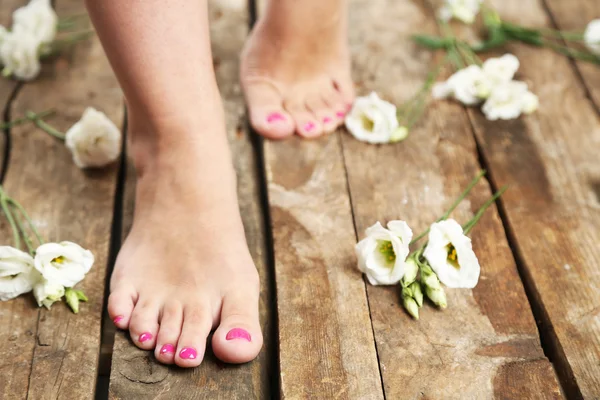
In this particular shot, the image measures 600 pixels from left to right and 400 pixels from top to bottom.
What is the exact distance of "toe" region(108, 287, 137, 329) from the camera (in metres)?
1.07

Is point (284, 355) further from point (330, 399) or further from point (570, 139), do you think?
point (570, 139)

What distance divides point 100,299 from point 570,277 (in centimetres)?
79

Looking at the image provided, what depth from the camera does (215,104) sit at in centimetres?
115

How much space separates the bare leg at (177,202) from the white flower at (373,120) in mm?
356

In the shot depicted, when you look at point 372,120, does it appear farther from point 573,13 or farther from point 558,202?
point 573,13

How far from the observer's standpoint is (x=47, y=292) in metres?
1.08

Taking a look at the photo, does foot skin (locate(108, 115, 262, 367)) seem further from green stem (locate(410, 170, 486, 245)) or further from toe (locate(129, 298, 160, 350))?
green stem (locate(410, 170, 486, 245))

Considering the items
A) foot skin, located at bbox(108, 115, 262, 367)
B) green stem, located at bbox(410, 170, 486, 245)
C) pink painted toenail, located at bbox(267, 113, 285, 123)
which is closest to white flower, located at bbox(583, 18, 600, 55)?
green stem, located at bbox(410, 170, 486, 245)

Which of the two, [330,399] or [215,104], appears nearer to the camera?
[330,399]

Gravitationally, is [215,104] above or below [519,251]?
above

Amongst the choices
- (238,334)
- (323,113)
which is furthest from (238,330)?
(323,113)

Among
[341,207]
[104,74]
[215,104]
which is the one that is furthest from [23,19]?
Result: [341,207]

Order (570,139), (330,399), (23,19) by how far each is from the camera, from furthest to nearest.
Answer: (23,19), (570,139), (330,399)

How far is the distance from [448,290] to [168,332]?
18.1 inches
